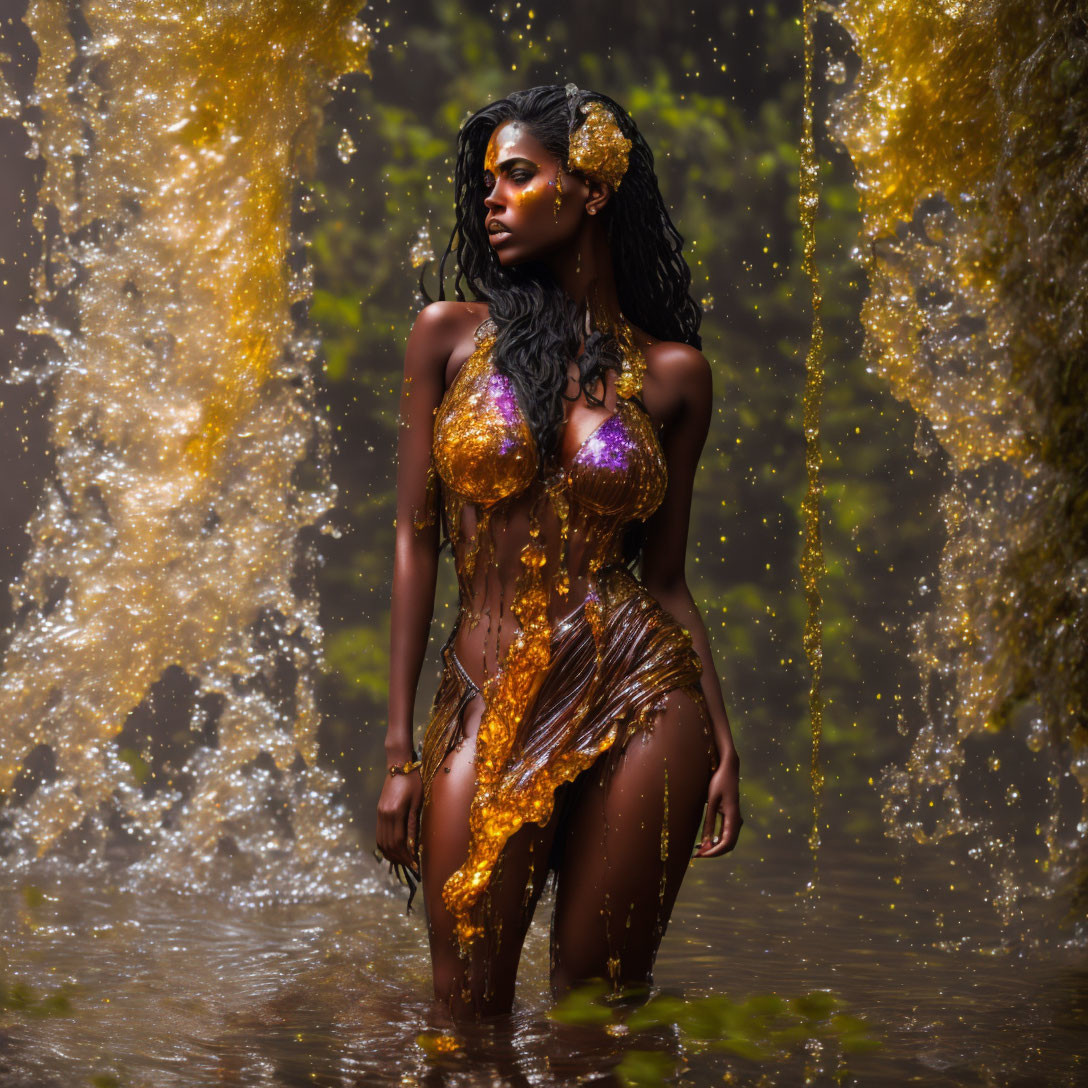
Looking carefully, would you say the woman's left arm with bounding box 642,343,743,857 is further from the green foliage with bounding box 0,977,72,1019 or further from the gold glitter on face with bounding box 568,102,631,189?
the green foliage with bounding box 0,977,72,1019

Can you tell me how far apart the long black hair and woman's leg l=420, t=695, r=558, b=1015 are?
1.87ft

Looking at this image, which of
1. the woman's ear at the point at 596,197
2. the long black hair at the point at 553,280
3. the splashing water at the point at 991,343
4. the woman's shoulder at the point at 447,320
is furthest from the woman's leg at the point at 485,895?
the splashing water at the point at 991,343

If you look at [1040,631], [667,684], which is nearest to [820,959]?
[1040,631]

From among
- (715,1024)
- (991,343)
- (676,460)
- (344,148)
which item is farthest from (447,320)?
(344,148)

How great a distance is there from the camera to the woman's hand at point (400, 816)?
7.99ft

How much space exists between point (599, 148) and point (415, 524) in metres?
0.74

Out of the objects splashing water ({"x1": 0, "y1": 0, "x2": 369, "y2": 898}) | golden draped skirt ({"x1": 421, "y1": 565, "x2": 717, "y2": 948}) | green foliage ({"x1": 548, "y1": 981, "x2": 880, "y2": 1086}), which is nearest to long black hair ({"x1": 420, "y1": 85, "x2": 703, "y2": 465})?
golden draped skirt ({"x1": 421, "y1": 565, "x2": 717, "y2": 948})

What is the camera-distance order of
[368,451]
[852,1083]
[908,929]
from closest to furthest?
[852,1083], [908,929], [368,451]

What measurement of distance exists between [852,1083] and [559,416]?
3.95 ft

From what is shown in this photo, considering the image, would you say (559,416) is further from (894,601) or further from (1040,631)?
(894,601)

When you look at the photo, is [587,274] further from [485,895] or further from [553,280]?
[485,895]

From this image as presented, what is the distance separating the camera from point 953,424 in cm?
524

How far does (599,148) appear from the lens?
8.59 feet

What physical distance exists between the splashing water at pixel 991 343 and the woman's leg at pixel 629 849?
1.57m
